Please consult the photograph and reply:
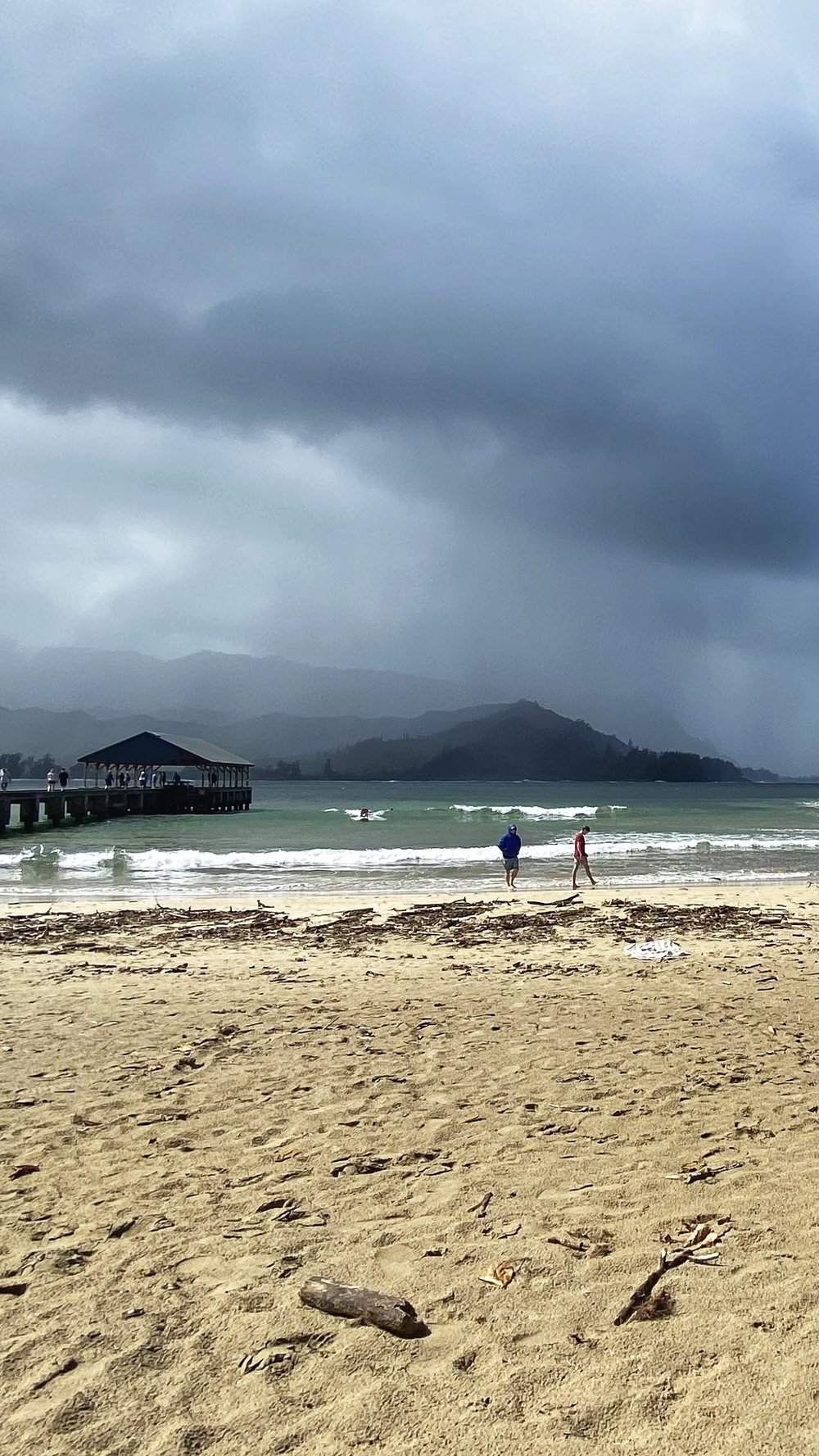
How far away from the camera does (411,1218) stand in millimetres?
3967

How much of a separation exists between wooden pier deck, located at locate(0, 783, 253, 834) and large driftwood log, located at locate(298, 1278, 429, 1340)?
45.9 m

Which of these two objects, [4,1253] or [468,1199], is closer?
[4,1253]

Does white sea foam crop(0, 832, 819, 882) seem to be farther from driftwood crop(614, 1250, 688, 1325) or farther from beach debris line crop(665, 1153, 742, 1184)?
driftwood crop(614, 1250, 688, 1325)

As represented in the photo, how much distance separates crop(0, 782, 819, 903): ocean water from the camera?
70.2 ft

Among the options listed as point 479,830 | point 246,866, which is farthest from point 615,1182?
point 479,830

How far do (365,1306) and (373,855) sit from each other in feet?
83.6

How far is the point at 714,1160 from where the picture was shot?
4465 mm

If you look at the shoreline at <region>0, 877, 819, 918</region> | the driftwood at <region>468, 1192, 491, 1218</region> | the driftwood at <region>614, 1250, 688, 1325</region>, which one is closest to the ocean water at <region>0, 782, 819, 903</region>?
the shoreline at <region>0, 877, 819, 918</region>

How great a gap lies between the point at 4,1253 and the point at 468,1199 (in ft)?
6.73

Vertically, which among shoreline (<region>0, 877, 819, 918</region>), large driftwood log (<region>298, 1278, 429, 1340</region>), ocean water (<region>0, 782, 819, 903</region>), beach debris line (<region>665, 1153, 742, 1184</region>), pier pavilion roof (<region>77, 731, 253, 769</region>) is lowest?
ocean water (<region>0, 782, 819, 903</region>)

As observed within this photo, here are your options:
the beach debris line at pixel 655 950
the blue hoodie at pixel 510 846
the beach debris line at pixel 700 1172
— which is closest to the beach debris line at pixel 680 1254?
the beach debris line at pixel 700 1172

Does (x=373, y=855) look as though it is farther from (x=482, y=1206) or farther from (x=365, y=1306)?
(x=365, y=1306)

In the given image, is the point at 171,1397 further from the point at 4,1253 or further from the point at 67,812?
the point at 67,812

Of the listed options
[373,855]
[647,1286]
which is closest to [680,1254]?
[647,1286]
